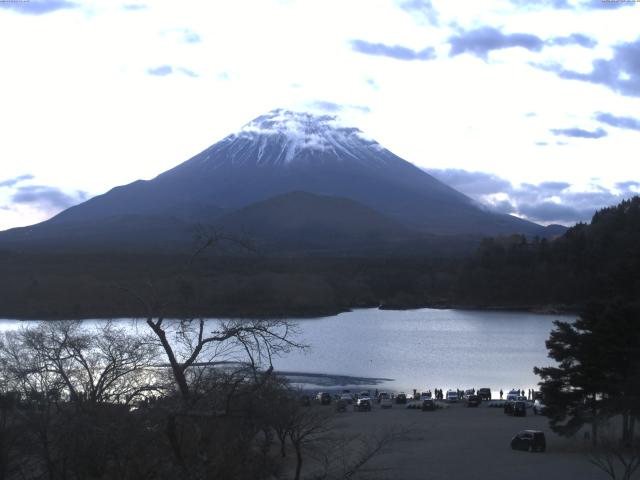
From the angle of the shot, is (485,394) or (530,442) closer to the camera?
(530,442)

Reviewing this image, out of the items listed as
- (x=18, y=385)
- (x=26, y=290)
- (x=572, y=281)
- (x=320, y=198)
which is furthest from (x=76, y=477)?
(x=320, y=198)

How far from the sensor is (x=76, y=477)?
6.36 metres

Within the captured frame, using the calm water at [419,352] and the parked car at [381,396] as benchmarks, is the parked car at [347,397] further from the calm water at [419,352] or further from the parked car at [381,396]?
the calm water at [419,352]

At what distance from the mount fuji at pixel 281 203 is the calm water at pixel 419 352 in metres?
35.4

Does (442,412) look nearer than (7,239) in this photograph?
Yes

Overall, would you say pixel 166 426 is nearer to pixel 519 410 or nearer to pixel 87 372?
pixel 87 372

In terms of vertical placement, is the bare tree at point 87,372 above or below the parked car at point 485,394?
above

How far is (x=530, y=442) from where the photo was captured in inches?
574

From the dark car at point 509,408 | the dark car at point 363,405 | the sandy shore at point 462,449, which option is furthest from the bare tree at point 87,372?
the dark car at point 509,408

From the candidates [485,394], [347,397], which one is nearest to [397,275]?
[485,394]

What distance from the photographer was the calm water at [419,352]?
28.8 meters

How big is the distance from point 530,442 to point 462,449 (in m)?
1.10

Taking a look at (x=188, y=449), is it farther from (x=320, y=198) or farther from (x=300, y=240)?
(x=320, y=198)

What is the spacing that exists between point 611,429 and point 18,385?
9.52 m
